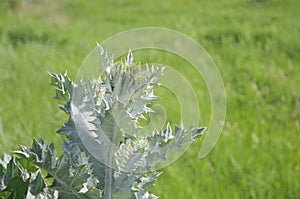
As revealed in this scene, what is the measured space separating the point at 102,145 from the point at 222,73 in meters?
4.33

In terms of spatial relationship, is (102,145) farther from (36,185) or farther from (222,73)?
(222,73)

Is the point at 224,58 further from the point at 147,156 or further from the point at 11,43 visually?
the point at 147,156

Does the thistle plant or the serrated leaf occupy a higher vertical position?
the thistle plant

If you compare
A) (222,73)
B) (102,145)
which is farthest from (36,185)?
(222,73)

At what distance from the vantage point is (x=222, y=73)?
5.38 meters

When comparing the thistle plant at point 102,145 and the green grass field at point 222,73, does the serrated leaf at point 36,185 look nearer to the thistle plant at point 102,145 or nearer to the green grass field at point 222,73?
the thistle plant at point 102,145

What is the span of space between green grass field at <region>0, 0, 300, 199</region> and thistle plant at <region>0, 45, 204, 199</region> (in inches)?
63.8

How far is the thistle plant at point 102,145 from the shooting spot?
1138 mm

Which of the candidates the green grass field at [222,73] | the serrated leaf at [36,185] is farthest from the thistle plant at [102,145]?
the green grass field at [222,73]

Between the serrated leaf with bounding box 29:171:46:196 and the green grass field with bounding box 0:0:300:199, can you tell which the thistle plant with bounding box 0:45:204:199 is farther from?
the green grass field with bounding box 0:0:300:199

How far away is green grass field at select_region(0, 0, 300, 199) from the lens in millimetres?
3123

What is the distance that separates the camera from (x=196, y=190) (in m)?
2.85

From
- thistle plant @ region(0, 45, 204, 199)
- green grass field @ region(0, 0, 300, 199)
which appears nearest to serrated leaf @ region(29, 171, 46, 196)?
thistle plant @ region(0, 45, 204, 199)

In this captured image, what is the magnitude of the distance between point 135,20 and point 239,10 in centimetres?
189
